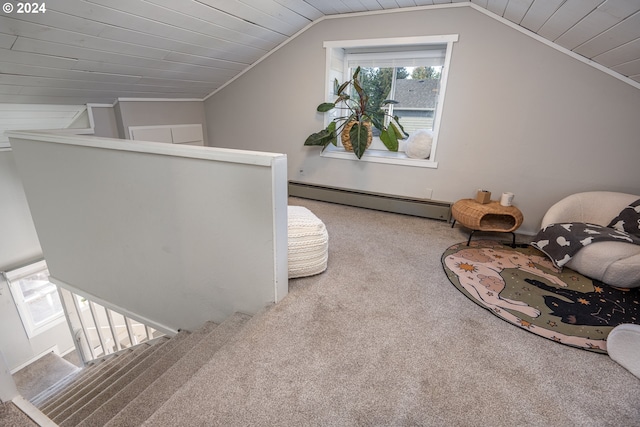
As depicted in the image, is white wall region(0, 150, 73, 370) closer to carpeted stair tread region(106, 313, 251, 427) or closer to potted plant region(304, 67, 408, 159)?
carpeted stair tread region(106, 313, 251, 427)

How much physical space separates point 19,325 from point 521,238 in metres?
5.47

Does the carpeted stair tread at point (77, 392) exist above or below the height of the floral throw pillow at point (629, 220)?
below

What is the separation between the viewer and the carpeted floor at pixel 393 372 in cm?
108

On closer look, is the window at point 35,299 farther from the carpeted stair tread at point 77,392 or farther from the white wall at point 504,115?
the white wall at point 504,115

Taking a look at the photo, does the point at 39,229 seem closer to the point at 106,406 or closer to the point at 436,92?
the point at 106,406

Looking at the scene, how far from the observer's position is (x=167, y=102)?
3.51 meters

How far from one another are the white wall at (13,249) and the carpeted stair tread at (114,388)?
7.01 feet

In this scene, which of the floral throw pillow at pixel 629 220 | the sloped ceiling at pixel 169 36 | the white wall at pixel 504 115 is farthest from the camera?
the white wall at pixel 504 115

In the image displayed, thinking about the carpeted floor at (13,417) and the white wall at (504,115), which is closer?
the carpeted floor at (13,417)

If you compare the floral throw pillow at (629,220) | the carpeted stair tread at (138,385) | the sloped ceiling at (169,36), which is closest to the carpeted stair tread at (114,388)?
the carpeted stair tread at (138,385)

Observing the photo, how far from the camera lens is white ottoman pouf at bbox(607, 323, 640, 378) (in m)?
1.27

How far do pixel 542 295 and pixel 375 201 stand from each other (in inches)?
68.3

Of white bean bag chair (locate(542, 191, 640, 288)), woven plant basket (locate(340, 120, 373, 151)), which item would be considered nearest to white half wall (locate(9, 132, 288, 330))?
woven plant basket (locate(340, 120, 373, 151))

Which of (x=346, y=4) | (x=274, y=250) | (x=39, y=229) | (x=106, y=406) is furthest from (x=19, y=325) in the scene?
(x=346, y=4)
